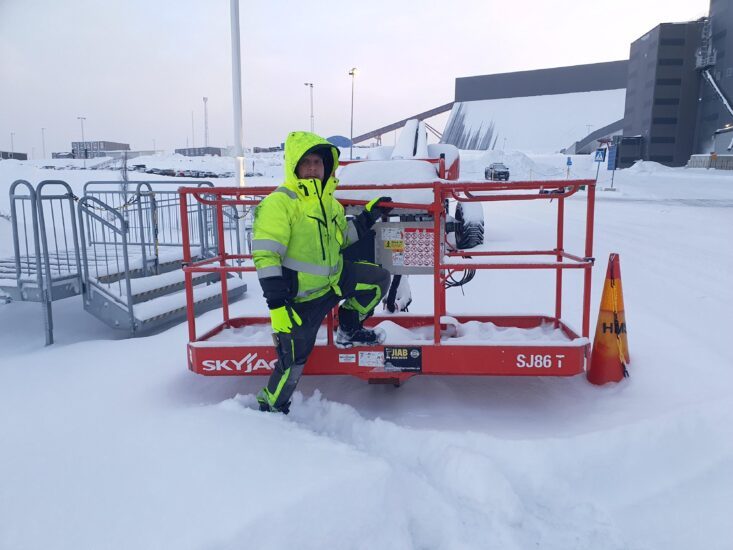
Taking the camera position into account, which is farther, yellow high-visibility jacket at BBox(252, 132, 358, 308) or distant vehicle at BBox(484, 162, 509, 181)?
distant vehicle at BBox(484, 162, 509, 181)

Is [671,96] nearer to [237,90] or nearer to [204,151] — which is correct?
[237,90]

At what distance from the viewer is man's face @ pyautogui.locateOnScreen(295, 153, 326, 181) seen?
3516 mm

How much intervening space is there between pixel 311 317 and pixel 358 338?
0.48m

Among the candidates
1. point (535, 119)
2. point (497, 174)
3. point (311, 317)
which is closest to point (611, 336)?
point (311, 317)

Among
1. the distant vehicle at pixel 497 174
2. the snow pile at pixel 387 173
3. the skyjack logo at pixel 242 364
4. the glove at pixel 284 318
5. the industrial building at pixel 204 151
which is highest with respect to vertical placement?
the industrial building at pixel 204 151

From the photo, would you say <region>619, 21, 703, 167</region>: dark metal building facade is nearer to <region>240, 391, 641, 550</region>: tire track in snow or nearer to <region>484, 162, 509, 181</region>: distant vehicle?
<region>484, 162, 509, 181</region>: distant vehicle

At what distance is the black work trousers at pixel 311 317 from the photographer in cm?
354

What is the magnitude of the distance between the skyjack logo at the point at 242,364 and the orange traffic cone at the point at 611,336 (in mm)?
2464

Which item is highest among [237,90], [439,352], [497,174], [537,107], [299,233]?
[537,107]

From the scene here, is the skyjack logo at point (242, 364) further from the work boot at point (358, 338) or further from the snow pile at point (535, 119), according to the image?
the snow pile at point (535, 119)

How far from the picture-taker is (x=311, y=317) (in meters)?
3.60

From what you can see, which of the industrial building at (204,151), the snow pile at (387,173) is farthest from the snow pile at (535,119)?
the snow pile at (387,173)

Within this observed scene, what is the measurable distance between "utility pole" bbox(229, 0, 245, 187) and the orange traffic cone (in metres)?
7.19

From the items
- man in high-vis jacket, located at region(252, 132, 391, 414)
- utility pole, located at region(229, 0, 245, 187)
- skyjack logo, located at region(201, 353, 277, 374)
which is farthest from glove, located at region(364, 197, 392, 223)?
utility pole, located at region(229, 0, 245, 187)
